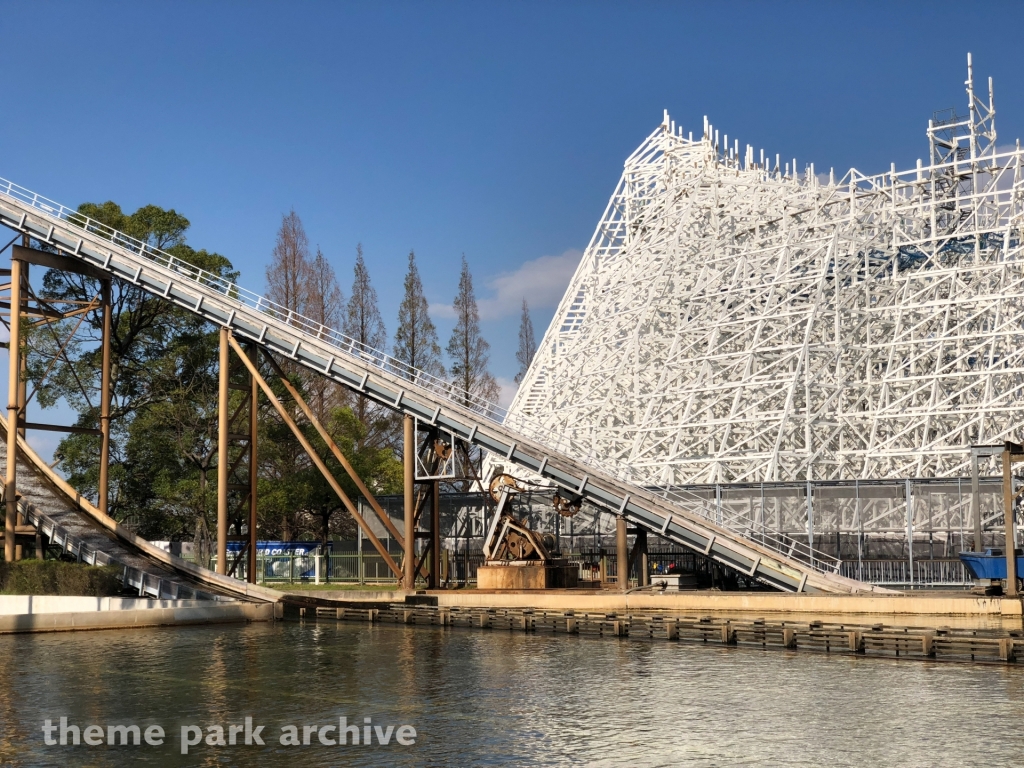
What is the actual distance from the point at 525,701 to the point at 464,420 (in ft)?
Answer: 65.3

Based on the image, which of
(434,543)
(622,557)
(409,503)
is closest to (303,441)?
(409,503)

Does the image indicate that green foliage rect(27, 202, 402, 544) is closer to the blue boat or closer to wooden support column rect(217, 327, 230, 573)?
wooden support column rect(217, 327, 230, 573)

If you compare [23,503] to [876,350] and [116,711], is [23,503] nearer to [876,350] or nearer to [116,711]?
[116,711]

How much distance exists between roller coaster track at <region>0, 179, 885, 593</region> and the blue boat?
2.65 metres

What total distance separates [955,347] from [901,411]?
18.5ft

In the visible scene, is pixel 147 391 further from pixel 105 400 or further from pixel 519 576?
pixel 519 576

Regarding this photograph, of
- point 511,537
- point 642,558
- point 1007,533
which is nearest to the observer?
point 1007,533

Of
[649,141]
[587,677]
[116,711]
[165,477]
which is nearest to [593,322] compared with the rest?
[649,141]

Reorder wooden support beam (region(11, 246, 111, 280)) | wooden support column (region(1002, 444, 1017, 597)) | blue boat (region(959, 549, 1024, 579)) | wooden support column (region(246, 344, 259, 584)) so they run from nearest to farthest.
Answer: wooden support column (region(1002, 444, 1017, 597)) → blue boat (region(959, 549, 1024, 579)) → wooden support column (region(246, 344, 259, 584)) → wooden support beam (region(11, 246, 111, 280))

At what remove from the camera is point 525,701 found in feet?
64.4

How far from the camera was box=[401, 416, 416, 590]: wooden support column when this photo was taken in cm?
3862

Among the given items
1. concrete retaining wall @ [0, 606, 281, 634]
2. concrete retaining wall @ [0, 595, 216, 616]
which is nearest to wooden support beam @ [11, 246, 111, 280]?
concrete retaining wall @ [0, 595, 216, 616]

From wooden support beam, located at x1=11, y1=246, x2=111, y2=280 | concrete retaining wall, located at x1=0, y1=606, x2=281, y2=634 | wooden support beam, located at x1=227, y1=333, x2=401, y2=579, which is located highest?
wooden support beam, located at x1=11, y1=246, x2=111, y2=280

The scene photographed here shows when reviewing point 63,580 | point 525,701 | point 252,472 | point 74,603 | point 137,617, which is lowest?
point 525,701
